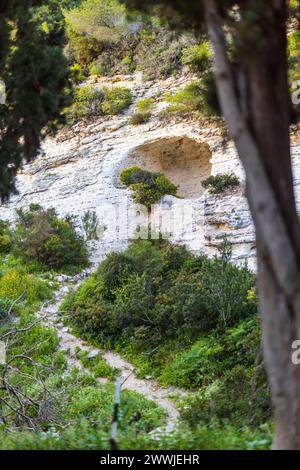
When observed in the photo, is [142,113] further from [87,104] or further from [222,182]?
[222,182]

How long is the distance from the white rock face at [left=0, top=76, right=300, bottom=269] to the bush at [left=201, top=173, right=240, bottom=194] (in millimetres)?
234

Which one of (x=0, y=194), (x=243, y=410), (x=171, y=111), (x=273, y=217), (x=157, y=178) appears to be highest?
(x=171, y=111)

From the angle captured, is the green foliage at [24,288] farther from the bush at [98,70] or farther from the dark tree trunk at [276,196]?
the bush at [98,70]

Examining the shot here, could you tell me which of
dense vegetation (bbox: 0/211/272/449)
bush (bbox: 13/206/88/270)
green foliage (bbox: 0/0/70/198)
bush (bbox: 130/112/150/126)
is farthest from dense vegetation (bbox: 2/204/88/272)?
green foliage (bbox: 0/0/70/198)

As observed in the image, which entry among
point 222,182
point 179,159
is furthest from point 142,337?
point 179,159

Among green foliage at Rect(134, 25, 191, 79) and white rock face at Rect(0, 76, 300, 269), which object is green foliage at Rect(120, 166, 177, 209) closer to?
white rock face at Rect(0, 76, 300, 269)

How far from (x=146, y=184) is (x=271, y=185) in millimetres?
16286

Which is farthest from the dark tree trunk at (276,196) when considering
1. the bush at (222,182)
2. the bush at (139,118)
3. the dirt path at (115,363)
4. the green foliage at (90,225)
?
the bush at (139,118)

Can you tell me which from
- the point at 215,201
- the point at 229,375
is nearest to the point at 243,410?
the point at 229,375

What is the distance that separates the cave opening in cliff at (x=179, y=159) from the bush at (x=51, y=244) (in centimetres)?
465

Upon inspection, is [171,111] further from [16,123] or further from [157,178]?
[16,123]

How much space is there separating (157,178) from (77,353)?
29.4ft

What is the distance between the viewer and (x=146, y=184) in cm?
2002
